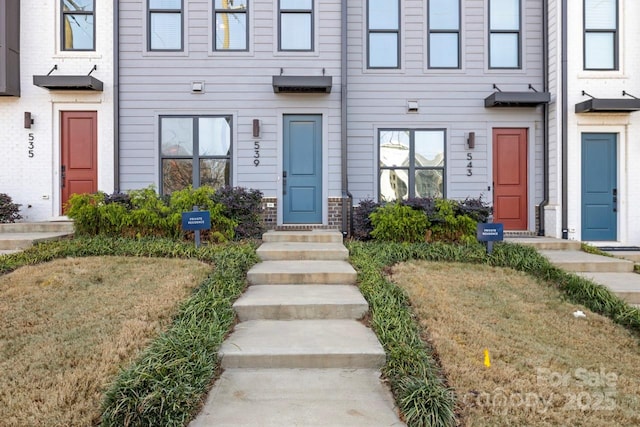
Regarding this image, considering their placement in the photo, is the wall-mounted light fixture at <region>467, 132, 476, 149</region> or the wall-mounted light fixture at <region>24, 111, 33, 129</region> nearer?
the wall-mounted light fixture at <region>24, 111, 33, 129</region>

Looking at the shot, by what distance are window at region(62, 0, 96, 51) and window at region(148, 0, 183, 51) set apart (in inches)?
44.0

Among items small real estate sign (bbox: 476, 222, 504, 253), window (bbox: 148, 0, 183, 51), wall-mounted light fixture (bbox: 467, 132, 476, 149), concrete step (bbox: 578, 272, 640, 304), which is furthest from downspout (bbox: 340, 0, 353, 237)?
concrete step (bbox: 578, 272, 640, 304)

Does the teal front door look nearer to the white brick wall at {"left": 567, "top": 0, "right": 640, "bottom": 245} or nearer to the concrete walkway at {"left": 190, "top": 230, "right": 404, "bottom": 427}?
the concrete walkway at {"left": 190, "top": 230, "right": 404, "bottom": 427}

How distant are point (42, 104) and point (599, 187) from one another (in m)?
10.5

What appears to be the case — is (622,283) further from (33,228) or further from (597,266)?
(33,228)

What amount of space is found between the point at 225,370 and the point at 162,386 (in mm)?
651

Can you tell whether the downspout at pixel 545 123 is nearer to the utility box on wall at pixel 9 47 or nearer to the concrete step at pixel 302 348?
the concrete step at pixel 302 348

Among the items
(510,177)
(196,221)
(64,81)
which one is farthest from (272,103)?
(510,177)

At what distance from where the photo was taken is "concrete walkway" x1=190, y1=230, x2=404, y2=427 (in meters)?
2.67

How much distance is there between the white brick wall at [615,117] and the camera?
7.99 m

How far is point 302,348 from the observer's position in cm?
336

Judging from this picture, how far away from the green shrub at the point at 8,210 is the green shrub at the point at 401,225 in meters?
6.45

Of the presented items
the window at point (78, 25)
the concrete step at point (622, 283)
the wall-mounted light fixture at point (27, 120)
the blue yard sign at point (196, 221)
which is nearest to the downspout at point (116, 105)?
the window at point (78, 25)

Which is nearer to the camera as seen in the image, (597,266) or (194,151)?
(597,266)
